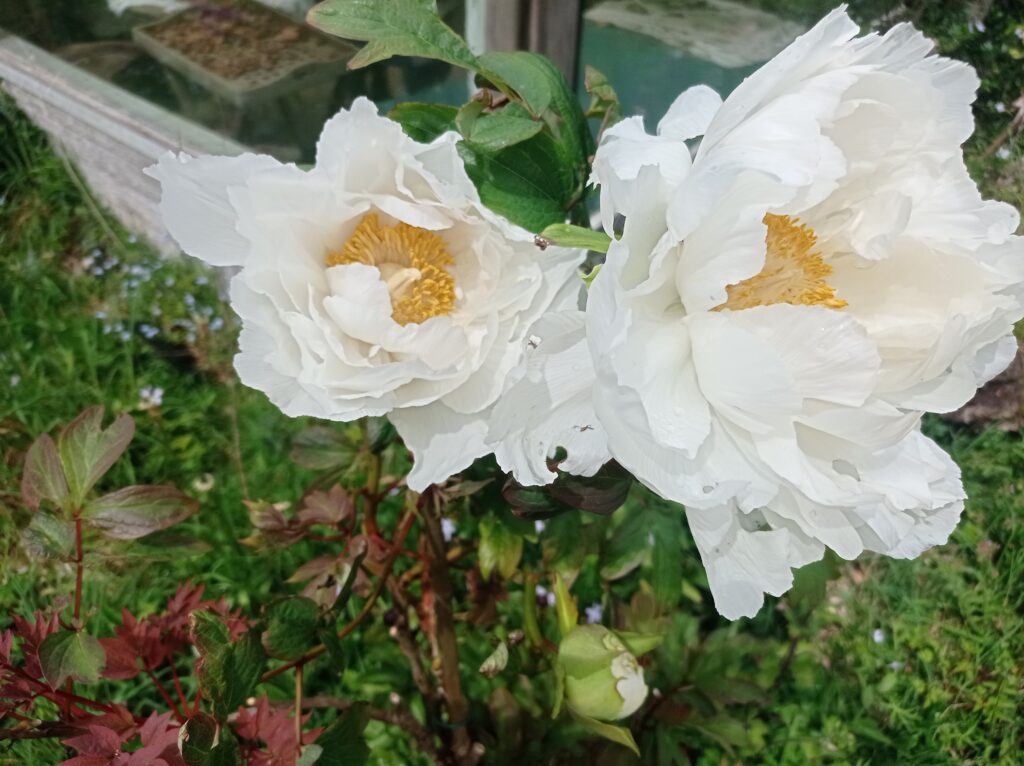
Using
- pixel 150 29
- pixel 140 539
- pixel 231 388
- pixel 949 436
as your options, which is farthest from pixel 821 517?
pixel 150 29

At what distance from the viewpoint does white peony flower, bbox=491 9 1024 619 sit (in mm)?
434

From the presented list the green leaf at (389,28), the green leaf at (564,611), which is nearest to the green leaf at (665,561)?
the green leaf at (564,611)

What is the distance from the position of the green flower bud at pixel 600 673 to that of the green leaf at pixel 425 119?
42 centimetres

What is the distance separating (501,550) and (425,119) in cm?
41

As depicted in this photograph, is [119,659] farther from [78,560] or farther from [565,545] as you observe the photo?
[565,545]

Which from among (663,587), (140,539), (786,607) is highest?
(140,539)

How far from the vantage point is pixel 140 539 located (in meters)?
0.70

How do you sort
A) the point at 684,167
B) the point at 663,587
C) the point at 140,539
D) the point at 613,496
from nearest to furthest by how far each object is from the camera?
the point at 684,167
the point at 613,496
the point at 140,539
the point at 663,587

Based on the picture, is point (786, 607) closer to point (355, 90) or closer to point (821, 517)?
point (821, 517)

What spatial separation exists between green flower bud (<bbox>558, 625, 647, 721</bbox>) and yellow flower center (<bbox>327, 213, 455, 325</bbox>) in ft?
1.04

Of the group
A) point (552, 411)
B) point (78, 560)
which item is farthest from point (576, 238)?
point (78, 560)

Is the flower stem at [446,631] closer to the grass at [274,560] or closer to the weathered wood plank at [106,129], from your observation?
the grass at [274,560]

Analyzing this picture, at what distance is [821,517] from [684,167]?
0.72 ft

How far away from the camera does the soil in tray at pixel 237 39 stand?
159 centimetres
